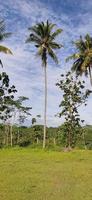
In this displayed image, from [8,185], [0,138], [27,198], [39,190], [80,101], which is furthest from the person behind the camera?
[0,138]

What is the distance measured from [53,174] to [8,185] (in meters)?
4.26

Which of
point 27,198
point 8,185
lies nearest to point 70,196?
point 27,198

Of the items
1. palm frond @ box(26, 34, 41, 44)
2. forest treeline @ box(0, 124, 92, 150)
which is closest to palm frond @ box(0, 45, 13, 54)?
palm frond @ box(26, 34, 41, 44)

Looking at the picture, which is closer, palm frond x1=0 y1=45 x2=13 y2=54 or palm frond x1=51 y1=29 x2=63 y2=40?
palm frond x1=0 y1=45 x2=13 y2=54

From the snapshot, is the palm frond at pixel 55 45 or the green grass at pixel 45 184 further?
the palm frond at pixel 55 45

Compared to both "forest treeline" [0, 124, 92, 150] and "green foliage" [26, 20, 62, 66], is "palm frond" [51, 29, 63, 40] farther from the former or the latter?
"forest treeline" [0, 124, 92, 150]

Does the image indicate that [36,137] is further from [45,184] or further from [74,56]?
[45,184]

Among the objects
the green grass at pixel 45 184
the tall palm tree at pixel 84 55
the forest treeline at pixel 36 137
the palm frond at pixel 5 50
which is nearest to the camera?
the green grass at pixel 45 184

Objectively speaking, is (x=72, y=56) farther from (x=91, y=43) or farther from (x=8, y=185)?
(x=8, y=185)

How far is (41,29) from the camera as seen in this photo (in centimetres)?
4847

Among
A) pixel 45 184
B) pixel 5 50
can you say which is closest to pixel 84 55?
pixel 5 50

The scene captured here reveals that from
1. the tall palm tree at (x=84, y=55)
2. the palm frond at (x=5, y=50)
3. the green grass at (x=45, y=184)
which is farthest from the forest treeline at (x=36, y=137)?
the green grass at (x=45, y=184)

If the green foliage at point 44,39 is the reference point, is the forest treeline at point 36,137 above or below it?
below

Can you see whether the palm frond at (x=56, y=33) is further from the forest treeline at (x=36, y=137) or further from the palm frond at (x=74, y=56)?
the forest treeline at (x=36, y=137)
